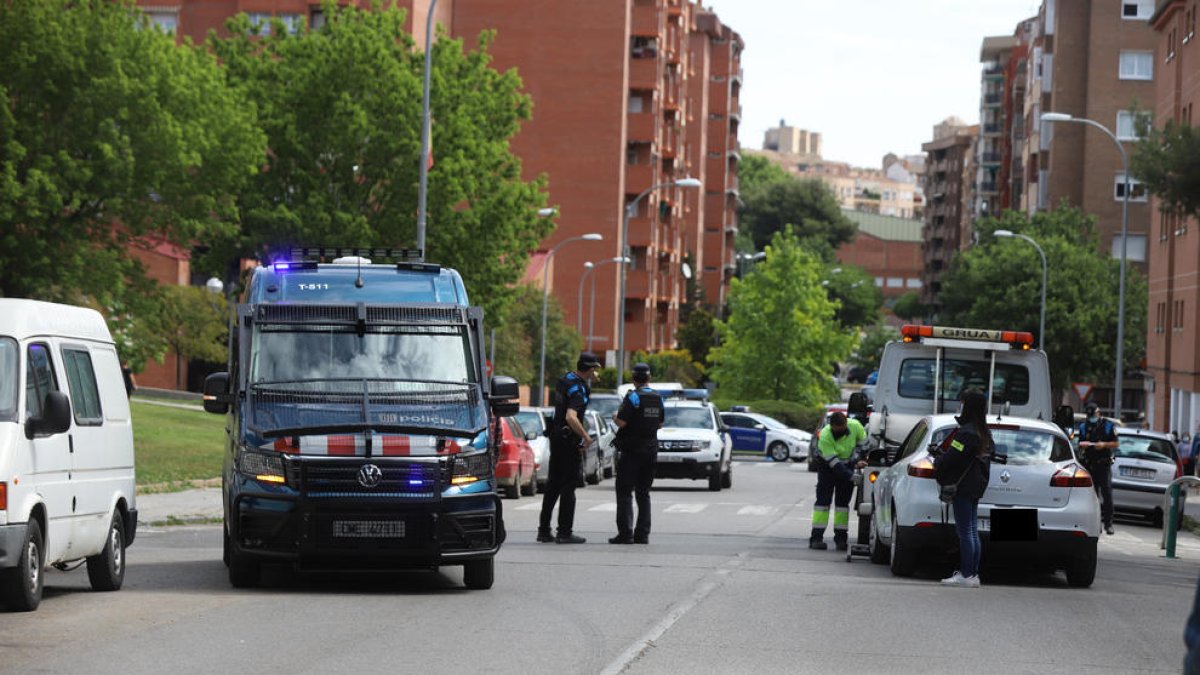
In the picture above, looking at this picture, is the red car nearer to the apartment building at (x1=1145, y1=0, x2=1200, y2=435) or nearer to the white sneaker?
the white sneaker

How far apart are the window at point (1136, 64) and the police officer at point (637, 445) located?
81572 mm

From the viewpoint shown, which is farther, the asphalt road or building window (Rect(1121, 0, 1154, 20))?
building window (Rect(1121, 0, 1154, 20))

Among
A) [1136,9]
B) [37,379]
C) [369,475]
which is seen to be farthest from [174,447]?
[1136,9]

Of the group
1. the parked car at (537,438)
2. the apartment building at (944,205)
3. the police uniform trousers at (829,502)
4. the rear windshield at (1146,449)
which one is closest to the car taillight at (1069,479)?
the police uniform trousers at (829,502)

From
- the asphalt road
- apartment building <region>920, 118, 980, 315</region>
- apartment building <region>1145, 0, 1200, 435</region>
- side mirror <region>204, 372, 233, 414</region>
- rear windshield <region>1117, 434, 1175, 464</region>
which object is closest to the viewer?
the asphalt road

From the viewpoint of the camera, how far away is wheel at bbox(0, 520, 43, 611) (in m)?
12.8

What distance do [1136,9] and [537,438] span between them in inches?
2754

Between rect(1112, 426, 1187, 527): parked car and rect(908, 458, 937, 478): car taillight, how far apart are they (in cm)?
1666

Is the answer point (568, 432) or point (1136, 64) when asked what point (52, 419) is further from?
point (1136, 64)

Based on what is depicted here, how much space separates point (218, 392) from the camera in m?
15.3

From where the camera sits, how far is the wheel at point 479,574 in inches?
592

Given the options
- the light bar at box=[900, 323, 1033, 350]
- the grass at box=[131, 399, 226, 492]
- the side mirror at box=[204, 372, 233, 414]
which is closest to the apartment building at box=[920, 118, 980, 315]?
the grass at box=[131, 399, 226, 492]

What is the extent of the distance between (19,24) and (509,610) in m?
33.4

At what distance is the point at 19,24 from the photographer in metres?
43.6
